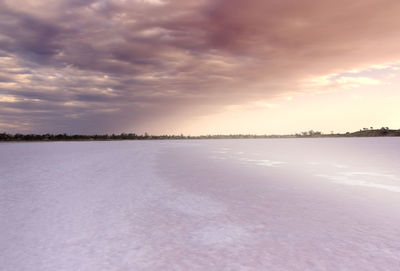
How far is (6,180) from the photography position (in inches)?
501

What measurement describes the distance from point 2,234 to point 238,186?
699 centimetres

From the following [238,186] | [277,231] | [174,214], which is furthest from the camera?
[238,186]

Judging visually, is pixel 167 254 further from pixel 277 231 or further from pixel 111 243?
pixel 277 231

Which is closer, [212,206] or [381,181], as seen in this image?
[212,206]

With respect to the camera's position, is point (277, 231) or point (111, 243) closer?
point (111, 243)

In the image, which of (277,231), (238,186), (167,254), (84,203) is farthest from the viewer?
(238,186)

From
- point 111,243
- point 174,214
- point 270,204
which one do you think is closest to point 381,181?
point 270,204

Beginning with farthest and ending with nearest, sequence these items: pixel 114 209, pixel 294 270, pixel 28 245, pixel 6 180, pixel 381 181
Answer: pixel 6 180, pixel 381 181, pixel 114 209, pixel 28 245, pixel 294 270

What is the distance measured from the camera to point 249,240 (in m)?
5.14

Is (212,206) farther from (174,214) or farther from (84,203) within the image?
(84,203)

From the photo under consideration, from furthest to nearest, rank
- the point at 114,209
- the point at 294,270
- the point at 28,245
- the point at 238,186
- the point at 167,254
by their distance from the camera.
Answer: the point at 238,186 → the point at 114,209 → the point at 28,245 → the point at 167,254 → the point at 294,270

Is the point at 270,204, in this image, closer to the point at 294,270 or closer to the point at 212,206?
the point at 212,206

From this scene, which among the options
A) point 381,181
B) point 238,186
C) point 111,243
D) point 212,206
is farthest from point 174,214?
point 381,181

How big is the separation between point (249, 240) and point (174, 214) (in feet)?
7.60
